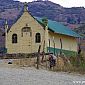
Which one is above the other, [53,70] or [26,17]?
[26,17]

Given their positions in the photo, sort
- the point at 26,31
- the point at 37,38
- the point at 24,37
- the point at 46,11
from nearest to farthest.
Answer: the point at 37,38
the point at 24,37
the point at 26,31
the point at 46,11

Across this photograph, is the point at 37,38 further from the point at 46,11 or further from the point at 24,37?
the point at 46,11

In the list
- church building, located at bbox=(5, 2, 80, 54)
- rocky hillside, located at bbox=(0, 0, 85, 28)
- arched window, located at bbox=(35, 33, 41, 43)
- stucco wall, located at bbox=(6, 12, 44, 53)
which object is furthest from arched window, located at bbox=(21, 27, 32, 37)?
rocky hillside, located at bbox=(0, 0, 85, 28)

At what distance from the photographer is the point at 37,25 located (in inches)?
1922

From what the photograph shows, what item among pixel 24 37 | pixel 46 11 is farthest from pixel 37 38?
→ pixel 46 11

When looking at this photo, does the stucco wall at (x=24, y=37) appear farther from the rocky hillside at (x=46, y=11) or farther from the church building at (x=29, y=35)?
the rocky hillside at (x=46, y=11)

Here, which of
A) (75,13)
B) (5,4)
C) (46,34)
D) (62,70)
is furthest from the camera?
(5,4)

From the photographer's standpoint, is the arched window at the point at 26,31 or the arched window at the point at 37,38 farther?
the arched window at the point at 26,31

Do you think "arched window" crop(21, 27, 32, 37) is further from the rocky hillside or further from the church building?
the rocky hillside

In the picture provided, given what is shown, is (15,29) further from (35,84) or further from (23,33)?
(35,84)

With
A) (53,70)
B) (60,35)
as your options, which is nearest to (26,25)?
(60,35)

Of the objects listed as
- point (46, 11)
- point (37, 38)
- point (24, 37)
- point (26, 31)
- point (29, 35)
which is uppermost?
point (46, 11)

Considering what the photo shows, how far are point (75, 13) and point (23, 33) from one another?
7438cm

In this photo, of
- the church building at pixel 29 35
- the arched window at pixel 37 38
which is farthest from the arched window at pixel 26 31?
the arched window at pixel 37 38
